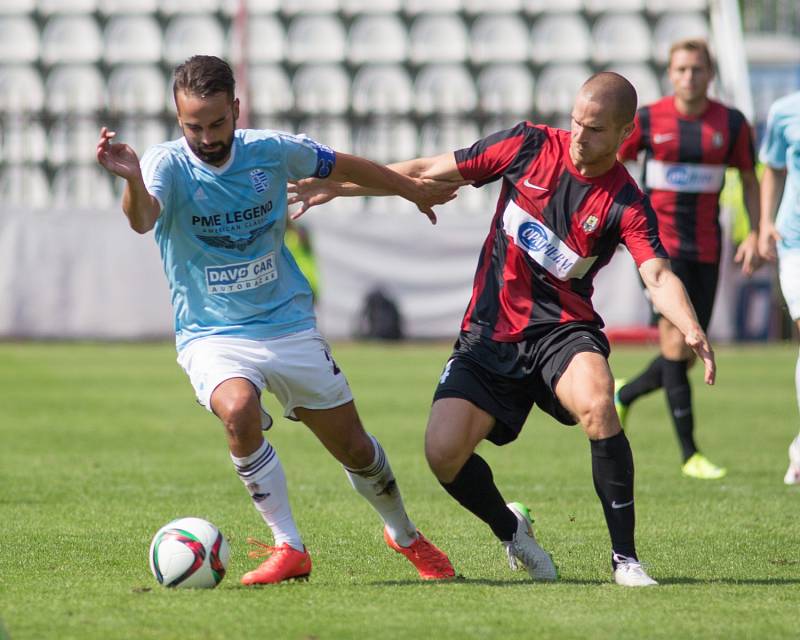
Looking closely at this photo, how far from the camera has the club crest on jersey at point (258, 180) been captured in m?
5.18

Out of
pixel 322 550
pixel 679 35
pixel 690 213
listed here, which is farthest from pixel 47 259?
pixel 322 550

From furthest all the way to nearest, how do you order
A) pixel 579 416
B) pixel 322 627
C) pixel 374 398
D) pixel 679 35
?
pixel 679 35, pixel 374 398, pixel 579 416, pixel 322 627

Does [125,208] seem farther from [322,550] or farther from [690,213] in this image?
[690,213]

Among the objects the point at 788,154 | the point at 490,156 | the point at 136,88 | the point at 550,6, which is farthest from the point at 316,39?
the point at 490,156

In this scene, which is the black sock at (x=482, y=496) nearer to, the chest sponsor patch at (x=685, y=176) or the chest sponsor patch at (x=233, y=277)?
the chest sponsor patch at (x=233, y=277)

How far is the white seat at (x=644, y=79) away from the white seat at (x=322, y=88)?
4665 mm

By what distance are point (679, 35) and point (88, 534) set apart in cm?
1963

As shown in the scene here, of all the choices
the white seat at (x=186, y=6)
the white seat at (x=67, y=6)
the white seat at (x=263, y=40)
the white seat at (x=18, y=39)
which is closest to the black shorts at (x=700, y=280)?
the white seat at (x=263, y=40)

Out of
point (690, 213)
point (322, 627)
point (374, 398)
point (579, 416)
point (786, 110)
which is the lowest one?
point (374, 398)

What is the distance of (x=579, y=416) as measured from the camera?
5.11 m

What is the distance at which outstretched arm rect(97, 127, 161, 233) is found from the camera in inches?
184

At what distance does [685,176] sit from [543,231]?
3453 millimetres

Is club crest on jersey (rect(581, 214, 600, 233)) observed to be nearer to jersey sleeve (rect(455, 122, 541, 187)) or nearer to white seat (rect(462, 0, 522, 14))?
jersey sleeve (rect(455, 122, 541, 187))

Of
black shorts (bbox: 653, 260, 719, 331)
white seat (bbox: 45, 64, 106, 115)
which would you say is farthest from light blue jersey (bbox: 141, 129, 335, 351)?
white seat (bbox: 45, 64, 106, 115)
